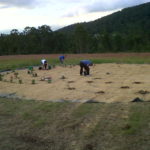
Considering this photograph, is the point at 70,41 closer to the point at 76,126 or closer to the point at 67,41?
the point at 67,41

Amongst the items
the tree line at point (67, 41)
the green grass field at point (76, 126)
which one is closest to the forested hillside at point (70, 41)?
the tree line at point (67, 41)

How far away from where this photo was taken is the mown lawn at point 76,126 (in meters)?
4.51

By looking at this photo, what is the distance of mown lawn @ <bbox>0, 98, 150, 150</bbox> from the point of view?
4.51 metres

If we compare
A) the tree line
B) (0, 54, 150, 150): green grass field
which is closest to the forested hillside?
the tree line

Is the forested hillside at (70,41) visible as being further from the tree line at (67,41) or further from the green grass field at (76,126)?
the green grass field at (76,126)

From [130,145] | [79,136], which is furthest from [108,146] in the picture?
[79,136]

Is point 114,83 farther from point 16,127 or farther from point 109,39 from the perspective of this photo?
point 109,39

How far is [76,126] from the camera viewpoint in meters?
5.29

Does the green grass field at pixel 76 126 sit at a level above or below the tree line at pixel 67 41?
below

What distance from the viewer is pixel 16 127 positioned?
17.9ft

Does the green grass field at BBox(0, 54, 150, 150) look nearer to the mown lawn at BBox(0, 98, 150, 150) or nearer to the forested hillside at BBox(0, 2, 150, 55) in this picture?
the mown lawn at BBox(0, 98, 150, 150)

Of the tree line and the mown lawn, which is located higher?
the tree line

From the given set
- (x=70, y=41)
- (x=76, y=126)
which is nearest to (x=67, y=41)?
(x=70, y=41)

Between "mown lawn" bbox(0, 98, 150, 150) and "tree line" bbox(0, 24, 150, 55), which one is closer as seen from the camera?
"mown lawn" bbox(0, 98, 150, 150)
